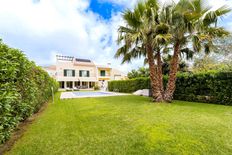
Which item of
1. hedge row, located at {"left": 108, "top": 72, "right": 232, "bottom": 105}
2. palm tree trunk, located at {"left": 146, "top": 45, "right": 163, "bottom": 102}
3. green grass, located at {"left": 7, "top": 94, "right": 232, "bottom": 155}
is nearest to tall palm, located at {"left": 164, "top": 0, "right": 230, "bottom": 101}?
palm tree trunk, located at {"left": 146, "top": 45, "right": 163, "bottom": 102}

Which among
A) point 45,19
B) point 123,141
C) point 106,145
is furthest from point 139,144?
point 45,19

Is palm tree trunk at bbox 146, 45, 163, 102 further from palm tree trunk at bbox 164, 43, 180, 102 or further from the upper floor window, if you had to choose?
the upper floor window

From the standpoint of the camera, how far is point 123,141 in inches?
159

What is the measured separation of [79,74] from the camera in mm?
40469

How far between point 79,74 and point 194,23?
34383 mm

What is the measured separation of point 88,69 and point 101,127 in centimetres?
3748

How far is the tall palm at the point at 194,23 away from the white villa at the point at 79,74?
27940 millimetres

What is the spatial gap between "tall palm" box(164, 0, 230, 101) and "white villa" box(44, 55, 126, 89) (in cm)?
2794

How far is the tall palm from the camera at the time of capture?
31.1ft

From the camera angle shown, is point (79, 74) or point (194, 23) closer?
point (194, 23)

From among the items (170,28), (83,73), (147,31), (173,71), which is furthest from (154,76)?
(83,73)

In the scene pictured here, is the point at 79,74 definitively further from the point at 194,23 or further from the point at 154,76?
the point at 194,23

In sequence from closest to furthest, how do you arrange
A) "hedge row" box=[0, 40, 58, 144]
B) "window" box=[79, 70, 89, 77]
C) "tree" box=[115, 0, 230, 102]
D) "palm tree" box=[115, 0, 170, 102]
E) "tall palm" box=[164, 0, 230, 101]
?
"hedge row" box=[0, 40, 58, 144], "tall palm" box=[164, 0, 230, 101], "tree" box=[115, 0, 230, 102], "palm tree" box=[115, 0, 170, 102], "window" box=[79, 70, 89, 77]

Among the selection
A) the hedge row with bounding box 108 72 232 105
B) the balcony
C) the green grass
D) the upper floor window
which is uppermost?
the upper floor window
